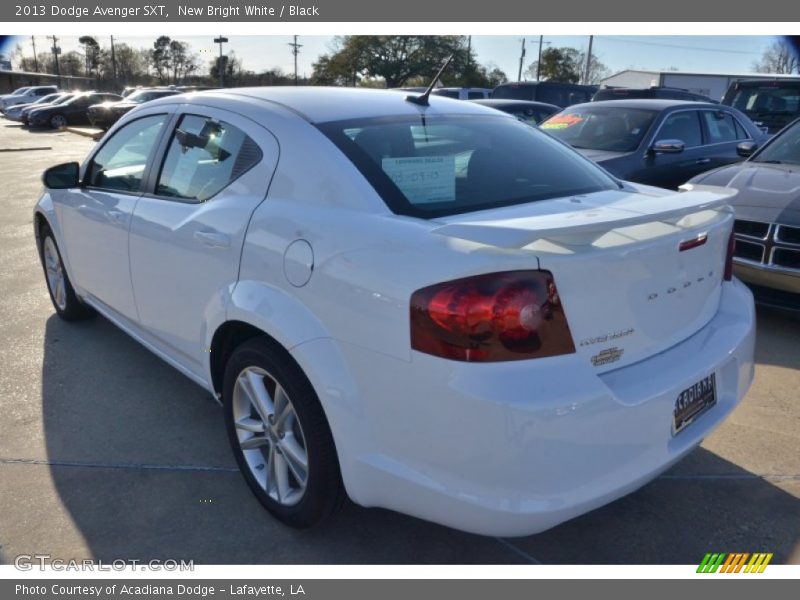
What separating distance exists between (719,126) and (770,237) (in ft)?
13.4

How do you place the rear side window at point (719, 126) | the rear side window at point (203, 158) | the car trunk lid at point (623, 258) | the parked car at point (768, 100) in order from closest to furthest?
the car trunk lid at point (623, 258) < the rear side window at point (203, 158) < the rear side window at point (719, 126) < the parked car at point (768, 100)

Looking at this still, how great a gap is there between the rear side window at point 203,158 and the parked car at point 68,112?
30162 millimetres

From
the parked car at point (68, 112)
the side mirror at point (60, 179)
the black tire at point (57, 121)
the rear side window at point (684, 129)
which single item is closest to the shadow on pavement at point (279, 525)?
the side mirror at point (60, 179)

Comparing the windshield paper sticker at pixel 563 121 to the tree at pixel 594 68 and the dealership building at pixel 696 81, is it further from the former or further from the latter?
the tree at pixel 594 68

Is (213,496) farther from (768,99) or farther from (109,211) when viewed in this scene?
(768,99)

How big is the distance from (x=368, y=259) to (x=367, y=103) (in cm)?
114

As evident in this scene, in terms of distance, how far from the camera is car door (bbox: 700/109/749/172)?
7895mm

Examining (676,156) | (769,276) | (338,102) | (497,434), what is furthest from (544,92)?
(497,434)

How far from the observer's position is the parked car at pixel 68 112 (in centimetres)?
2939

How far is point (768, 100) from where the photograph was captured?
38.0 feet

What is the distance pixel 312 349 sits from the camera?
229cm

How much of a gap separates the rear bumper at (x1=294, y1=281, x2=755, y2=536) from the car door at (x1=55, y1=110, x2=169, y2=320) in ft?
5.91
